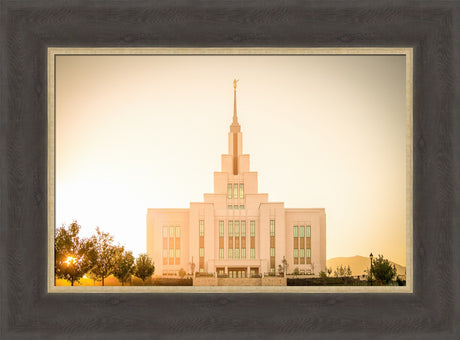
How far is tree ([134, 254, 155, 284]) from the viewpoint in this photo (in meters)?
4.64

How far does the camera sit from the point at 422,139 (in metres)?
4.22

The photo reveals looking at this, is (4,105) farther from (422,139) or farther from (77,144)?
(422,139)

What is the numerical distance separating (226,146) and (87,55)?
1.42 meters

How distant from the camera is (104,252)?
4.75m

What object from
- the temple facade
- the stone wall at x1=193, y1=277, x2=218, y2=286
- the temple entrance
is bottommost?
the stone wall at x1=193, y1=277, x2=218, y2=286

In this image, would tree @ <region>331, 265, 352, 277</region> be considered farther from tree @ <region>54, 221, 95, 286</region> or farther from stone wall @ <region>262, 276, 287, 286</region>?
tree @ <region>54, 221, 95, 286</region>

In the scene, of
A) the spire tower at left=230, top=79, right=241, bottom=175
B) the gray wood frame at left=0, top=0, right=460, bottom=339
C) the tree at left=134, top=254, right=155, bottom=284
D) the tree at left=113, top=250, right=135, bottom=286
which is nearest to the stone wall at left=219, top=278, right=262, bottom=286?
the gray wood frame at left=0, top=0, right=460, bottom=339

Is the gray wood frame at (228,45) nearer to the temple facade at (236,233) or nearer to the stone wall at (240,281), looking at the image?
the stone wall at (240,281)

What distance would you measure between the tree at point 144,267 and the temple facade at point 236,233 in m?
0.05

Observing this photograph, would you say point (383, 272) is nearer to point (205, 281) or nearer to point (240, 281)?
point (240, 281)

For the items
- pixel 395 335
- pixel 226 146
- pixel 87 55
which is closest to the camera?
pixel 395 335

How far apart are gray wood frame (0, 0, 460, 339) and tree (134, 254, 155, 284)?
0.47 meters

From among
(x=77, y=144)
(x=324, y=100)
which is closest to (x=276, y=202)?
(x=324, y=100)

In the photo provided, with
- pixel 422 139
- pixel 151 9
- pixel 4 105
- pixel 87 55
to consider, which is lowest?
pixel 422 139
